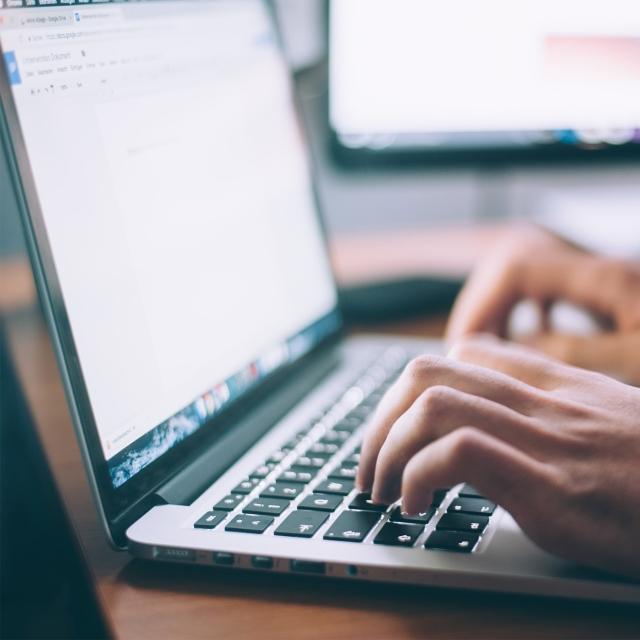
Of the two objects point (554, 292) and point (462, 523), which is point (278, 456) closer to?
point (462, 523)

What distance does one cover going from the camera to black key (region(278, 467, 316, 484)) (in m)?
0.44

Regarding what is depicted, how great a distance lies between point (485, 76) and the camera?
850 mm

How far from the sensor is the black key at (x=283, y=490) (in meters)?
0.42

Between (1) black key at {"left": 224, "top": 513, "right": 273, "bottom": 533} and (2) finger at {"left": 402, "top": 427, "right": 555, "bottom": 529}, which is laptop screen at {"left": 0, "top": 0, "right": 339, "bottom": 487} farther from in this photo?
(2) finger at {"left": 402, "top": 427, "right": 555, "bottom": 529}

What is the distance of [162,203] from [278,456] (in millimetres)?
161

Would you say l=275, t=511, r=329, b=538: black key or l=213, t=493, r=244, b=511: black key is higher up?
l=213, t=493, r=244, b=511: black key

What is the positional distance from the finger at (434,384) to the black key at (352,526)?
0.06 ft

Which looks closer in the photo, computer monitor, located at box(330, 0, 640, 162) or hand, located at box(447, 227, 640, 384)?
hand, located at box(447, 227, 640, 384)

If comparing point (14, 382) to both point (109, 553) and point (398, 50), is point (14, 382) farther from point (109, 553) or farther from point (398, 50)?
point (398, 50)

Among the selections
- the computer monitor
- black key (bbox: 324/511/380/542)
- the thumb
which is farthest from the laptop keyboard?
the computer monitor

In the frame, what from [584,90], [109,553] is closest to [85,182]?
[109,553]

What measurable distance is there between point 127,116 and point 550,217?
63 cm

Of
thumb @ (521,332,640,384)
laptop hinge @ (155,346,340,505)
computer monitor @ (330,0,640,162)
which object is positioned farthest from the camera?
computer monitor @ (330,0,640,162)

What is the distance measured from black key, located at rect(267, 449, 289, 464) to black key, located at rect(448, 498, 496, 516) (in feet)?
0.36
